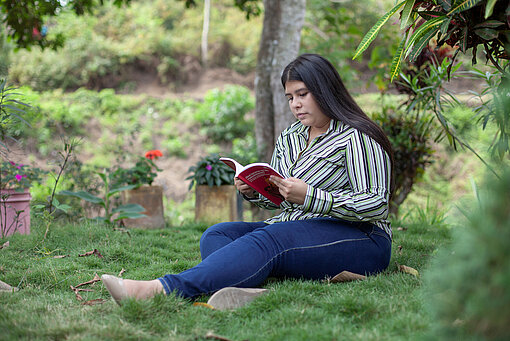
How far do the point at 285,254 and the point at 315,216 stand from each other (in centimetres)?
33

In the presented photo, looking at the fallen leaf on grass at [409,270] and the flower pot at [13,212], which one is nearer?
the fallen leaf on grass at [409,270]

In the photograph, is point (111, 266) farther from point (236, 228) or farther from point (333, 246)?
point (333, 246)

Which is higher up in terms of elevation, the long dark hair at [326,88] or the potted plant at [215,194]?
the long dark hair at [326,88]

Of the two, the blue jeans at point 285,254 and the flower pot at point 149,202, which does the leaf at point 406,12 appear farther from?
the flower pot at point 149,202

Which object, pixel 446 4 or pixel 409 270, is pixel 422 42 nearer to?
pixel 446 4

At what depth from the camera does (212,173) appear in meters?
4.43

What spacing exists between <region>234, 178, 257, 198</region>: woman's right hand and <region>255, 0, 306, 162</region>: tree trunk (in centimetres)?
228

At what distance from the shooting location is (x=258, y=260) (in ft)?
6.42

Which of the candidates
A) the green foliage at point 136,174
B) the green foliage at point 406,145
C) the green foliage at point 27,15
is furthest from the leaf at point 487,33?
the green foliage at point 27,15

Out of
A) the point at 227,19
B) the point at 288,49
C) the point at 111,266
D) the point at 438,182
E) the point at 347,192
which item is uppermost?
the point at 227,19

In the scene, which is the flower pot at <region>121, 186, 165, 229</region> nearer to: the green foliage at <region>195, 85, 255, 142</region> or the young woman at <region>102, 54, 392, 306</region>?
the young woman at <region>102, 54, 392, 306</region>

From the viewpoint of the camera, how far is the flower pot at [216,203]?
4461 mm

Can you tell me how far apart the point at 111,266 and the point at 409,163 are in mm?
3274

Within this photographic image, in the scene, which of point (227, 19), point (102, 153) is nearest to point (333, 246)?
point (102, 153)
